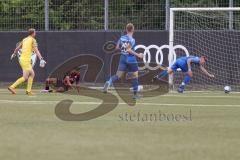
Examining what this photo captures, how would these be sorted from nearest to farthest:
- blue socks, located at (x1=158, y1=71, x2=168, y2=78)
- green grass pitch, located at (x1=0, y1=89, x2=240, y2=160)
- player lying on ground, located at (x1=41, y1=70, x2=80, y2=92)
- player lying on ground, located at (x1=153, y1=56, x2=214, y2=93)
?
green grass pitch, located at (x1=0, y1=89, x2=240, y2=160)
player lying on ground, located at (x1=153, y1=56, x2=214, y2=93)
player lying on ground, located at (x1=41, y1=70, x2=80, y2=92)
blue socks, located at (x1=158, y1=71, x2=168, y2=78)

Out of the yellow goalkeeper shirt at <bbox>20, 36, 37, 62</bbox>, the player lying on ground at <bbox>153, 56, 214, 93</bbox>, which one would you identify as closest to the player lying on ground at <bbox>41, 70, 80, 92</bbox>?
the yellow goalkeeper shirt at <bbox>20, 36, 37, 62</bbox>

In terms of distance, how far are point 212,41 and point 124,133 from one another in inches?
532

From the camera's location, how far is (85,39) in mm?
25016

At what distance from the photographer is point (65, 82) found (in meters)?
21.7

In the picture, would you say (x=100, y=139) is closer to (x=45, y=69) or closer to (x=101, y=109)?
(x=101, y=109)

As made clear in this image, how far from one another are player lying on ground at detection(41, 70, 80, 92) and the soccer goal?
3365 millimetres

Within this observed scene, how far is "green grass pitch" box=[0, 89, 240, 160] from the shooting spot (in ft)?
27.7

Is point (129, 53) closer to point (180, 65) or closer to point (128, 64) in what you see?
point (128, 64)

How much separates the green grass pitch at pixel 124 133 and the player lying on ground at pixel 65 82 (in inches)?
229

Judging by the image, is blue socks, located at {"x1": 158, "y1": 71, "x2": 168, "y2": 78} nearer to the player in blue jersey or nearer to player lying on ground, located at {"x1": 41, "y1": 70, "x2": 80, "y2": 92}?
player lying on ground, located at {"x1": 41, "y1": 70, "x2": 80, "y2": 92}

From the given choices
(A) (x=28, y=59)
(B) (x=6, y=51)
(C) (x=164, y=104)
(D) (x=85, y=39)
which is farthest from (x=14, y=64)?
(C) (x=164, y=104)

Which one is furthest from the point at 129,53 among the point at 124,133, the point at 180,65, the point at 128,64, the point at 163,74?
the point at 124,133

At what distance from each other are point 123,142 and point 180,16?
47.2 ft

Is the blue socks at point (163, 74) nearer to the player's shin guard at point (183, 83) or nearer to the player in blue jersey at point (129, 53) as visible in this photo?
the player's shin guard at point (183, 83)
